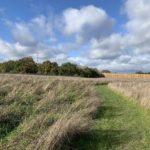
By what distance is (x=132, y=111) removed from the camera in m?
12.0

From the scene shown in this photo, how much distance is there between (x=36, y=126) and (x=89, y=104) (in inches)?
194

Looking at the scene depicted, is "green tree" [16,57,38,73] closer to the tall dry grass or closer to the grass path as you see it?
the tall dry grass

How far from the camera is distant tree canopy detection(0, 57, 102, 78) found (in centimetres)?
5791

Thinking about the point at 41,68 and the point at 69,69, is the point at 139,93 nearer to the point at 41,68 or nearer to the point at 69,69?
the point at 41,68

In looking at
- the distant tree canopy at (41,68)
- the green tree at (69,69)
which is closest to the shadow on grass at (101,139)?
the distant tree canopy at (41,68)

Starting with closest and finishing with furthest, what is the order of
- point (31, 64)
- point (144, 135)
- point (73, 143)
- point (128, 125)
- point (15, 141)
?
point (15, 141) < point (73, 143) < point (144, 135) < point (128, 125) < point (31, 64)

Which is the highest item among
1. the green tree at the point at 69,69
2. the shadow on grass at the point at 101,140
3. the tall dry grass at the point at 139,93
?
the green tree at the point at 69,69

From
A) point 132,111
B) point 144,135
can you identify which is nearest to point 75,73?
point 132,111

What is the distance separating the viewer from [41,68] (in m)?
60.8

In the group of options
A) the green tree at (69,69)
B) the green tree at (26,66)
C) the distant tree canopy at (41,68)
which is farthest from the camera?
the green tree at (69,69)

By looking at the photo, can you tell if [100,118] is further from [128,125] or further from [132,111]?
[132,111]

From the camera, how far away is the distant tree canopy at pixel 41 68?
57906 millimetres

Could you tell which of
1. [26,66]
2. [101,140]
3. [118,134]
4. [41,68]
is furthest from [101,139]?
[41,68]

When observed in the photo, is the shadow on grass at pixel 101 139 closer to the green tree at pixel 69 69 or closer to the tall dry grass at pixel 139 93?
the tall dry grass at pixel 139 93
